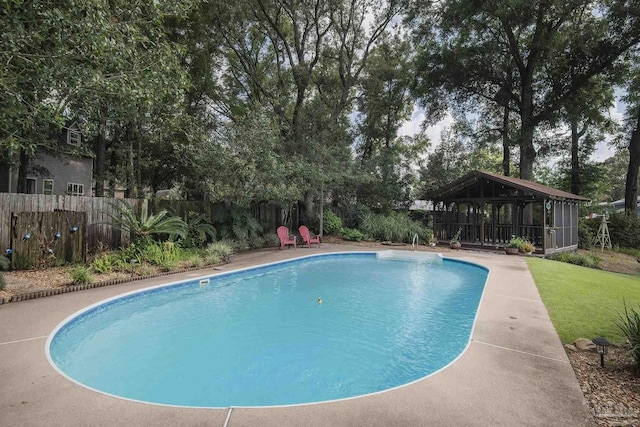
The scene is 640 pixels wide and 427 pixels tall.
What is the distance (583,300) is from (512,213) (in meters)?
10.1

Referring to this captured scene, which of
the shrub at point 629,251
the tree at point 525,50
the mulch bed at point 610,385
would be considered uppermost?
the tree at point 525,50

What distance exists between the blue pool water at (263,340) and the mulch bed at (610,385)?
1.26 meters

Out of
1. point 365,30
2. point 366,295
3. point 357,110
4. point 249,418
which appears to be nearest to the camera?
point 249,418

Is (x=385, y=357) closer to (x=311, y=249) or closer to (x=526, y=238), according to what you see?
(x=311, y=249)

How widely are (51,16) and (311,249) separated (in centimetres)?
1010

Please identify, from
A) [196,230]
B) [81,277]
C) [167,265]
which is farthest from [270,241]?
[81,277]

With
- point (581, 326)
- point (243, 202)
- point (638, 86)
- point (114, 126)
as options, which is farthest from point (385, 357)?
point (638, 86)

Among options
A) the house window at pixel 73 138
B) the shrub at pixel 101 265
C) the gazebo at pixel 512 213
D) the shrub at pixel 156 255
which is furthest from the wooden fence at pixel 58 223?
the gazebo at pixel 512 213

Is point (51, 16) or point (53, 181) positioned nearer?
point (51, 16)

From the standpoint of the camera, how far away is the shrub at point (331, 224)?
55.5 ft

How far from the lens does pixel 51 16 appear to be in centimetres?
414

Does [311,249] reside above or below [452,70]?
below

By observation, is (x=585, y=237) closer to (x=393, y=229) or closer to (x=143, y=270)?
(x=393, y=229)

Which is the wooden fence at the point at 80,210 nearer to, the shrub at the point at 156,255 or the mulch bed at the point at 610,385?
the shrub at the point at 156,255
